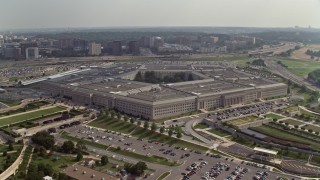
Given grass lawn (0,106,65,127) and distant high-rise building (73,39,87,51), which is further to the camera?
distant high-rise building (73,39,87,51)

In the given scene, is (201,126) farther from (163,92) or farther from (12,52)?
(12,52)

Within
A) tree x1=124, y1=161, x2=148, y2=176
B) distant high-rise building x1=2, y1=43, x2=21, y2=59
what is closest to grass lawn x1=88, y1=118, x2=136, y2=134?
tree x1=124, y1=161, x2=148, y2=176

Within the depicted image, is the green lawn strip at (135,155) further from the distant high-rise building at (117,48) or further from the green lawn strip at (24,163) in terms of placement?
the distant high-rise building at (117,48)

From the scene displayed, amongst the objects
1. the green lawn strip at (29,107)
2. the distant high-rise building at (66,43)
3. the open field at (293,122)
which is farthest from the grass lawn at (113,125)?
the distant high-rise building at (66,43)

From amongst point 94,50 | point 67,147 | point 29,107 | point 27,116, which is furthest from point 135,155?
point 94,50

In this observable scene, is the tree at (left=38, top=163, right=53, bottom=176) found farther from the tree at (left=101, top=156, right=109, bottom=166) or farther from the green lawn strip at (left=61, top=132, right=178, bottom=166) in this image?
the green lawn strip at (left=61, top=132, right=178, bottom=166)
